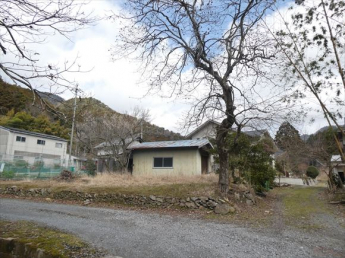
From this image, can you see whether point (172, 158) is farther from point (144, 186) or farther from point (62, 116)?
point (62, 116)

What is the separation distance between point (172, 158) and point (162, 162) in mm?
867

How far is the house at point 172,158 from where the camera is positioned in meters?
18.1

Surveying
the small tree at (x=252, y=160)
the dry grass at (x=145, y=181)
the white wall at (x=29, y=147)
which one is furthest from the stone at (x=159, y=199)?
the white wall at (x=29, y=147)

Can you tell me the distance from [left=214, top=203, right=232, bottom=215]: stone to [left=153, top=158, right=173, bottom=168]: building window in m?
9.10

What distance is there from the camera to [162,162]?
18.9 m

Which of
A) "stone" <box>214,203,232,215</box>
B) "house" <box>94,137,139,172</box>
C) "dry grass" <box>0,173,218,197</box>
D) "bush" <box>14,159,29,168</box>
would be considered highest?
"house" <box>94,137,139,172</box>

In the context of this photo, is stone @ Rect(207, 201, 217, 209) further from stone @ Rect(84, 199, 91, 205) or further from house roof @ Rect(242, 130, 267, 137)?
stone @ Rect(84, 199, 91, 205)

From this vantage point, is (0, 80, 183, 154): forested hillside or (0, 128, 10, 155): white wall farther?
(0, 128, 10, 155): white wall

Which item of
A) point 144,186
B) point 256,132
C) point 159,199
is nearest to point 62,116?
point 159,199

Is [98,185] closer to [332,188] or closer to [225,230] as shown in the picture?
[225,230]

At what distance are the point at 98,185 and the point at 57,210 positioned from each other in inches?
130

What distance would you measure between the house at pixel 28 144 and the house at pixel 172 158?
43.8ft

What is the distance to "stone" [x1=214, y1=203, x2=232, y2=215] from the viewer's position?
374 inches

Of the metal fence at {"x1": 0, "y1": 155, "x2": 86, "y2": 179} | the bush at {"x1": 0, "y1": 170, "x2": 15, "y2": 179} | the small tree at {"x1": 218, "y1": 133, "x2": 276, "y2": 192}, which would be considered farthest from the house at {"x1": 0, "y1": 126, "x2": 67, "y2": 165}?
the small tree at {"x1": 218, "y1": 133, "x2": 276, "y2": 192}
